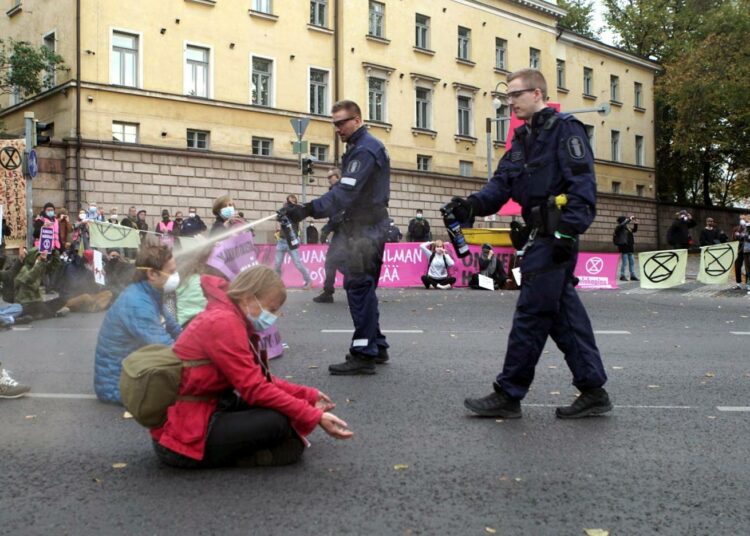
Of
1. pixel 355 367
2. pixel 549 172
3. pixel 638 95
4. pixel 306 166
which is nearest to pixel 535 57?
pixel 638 95

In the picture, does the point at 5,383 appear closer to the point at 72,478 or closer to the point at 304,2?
the point at 72,478

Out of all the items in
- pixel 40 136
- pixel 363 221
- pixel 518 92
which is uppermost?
pixel 40 136

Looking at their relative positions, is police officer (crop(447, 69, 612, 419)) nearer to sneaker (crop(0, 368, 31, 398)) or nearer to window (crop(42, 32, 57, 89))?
sneaker (crop(0, 368, 31, 398))

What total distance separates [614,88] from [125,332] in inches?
1981

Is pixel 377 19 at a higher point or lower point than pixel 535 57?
lower

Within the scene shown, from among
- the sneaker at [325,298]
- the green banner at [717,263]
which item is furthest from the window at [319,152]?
the sneaker at [325,298]

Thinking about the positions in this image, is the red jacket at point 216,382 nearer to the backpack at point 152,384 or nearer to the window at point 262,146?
the backpack at point 152,384

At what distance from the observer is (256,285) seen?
157 inches

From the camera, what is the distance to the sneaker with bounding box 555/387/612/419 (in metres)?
5.18

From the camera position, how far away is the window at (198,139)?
3041 centimetres

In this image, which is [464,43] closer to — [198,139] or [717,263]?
[198,139]

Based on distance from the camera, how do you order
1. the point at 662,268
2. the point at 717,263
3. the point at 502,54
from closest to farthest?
the point at 662,268
the point at 717,263
the point at 502,54

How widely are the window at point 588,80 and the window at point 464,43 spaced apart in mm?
11082

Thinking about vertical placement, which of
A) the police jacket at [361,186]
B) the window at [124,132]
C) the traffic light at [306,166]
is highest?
the window at [124,132]
